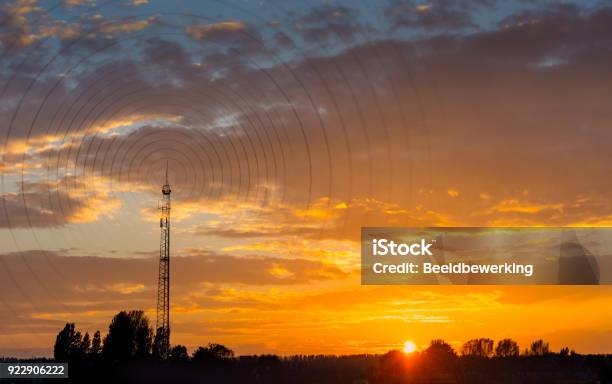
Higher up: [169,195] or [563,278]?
[169,195]

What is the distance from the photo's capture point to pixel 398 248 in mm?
91000

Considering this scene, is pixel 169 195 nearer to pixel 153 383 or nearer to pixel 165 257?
pixel 165 257

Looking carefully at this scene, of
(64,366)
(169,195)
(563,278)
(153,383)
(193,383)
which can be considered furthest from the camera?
(193,383)

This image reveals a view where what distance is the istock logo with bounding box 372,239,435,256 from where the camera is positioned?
89.9 meters

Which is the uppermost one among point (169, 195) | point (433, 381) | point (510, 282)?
point (169, 195)

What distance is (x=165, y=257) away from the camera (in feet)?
474

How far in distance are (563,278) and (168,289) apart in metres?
74.2

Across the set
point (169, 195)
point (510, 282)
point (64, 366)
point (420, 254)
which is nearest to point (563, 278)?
point (510, 282)

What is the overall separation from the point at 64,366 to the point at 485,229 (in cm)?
7222

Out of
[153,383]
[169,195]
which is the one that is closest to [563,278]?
[169,195]

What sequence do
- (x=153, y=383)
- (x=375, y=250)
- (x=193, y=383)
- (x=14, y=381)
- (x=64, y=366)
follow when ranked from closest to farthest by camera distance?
(x=375, y=250) < (x=64, y=366) < (x=14, y=381) < (x=153, y=383) < (x=193, y=383)

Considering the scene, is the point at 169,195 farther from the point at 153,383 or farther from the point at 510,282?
the point at 510,282

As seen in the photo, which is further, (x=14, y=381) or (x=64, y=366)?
(x=14, y=381)

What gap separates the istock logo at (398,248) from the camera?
295 ft
